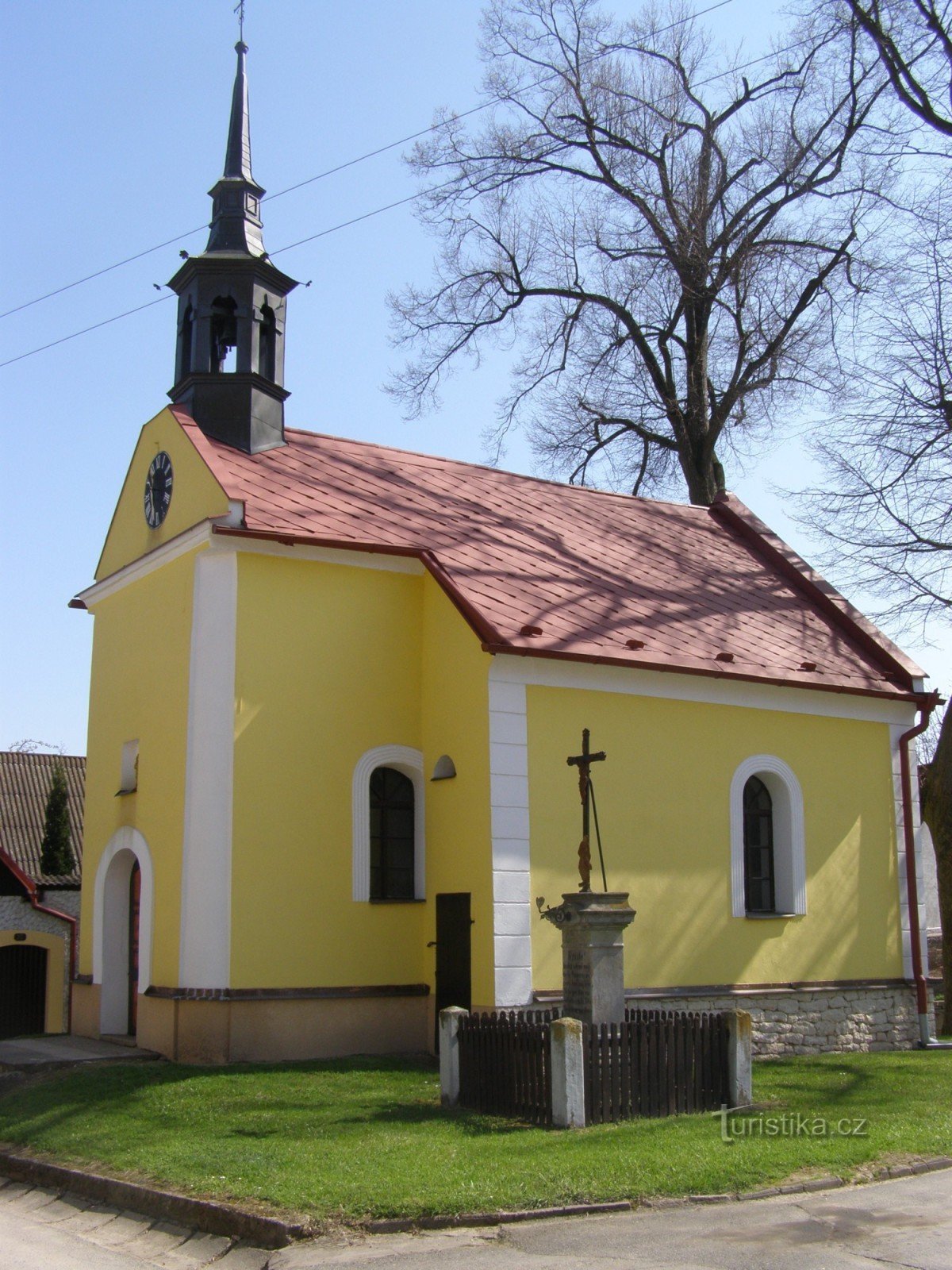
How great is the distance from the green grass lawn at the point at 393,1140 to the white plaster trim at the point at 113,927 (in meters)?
2.83

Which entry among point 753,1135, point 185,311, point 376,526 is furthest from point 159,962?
point 185,311

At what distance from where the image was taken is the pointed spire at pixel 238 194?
17203mm

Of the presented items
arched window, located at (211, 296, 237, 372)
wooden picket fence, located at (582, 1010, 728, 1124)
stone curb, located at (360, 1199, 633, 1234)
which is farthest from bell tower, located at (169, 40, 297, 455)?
stone curb, located at (360, 1199, 633, 1234)

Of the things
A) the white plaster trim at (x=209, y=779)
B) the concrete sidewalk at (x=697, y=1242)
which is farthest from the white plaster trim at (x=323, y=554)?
the concrete sidewalk at (x=697, y=1242)

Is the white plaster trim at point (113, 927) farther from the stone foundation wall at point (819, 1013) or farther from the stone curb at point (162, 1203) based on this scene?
the stone foundation wall at point (819, 1013)

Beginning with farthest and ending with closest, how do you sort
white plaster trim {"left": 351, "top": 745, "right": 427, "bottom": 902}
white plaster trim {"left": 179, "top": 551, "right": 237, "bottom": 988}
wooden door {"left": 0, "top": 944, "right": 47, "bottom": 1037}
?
wooden door {"left": 0, "top": 944, "right": 47, "bottom": 1037}
white plaster trim {"left": 351, "top": 745, "right": 427, "bottom": 902}
white plaster trim {"left": 179, "top": 551, "right": 237, "bottom": 988}

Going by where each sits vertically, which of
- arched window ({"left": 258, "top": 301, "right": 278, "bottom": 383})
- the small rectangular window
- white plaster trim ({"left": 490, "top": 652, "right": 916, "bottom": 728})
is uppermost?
arched window ({"left": 258, "top": 301, "right": 278, "bottom": 383})

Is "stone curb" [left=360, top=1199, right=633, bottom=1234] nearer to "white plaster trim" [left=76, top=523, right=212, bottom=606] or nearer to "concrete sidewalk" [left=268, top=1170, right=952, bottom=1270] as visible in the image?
"concrete sidewalk" [left=268, top=1170, right=952, bottom=1270]

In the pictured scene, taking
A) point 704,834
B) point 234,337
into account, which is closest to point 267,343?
point 234,337

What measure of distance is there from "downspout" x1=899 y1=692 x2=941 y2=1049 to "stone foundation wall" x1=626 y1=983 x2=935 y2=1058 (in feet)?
0.36

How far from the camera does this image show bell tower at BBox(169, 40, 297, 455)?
54.3ft

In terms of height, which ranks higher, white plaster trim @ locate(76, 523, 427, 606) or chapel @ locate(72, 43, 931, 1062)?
white plaster trim @ locate(76, 523, 427, 606)

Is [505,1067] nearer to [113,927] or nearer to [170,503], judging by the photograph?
[113,927]

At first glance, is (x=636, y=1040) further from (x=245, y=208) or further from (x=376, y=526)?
(x=245, y=208)
